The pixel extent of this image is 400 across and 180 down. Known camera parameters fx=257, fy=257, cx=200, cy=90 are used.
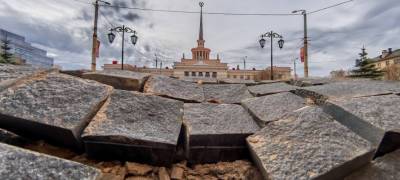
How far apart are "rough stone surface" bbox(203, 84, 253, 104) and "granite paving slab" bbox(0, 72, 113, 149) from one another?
3.11 feet

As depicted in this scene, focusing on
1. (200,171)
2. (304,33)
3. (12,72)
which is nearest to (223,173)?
(200,171)

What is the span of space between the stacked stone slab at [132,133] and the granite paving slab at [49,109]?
0.07 meters

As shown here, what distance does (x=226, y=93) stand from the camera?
231cm

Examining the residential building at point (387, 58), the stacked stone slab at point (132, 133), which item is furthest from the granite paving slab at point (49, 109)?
Answer: the residential building at point (387, 58)

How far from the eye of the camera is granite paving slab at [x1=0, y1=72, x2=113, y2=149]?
1.24 metres

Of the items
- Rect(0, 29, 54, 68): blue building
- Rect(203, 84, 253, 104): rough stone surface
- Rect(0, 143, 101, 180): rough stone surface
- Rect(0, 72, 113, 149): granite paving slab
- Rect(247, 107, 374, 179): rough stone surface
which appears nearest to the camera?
Rect(0, 143, 101, 180): rough stone surface

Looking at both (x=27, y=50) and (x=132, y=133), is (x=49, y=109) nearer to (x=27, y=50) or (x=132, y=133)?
(x=132, y=133)

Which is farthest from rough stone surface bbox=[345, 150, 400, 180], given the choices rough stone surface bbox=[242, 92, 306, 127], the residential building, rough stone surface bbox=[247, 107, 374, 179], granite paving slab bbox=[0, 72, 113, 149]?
the residential building

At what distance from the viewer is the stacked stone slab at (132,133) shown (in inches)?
49.7

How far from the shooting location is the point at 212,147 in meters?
1.44

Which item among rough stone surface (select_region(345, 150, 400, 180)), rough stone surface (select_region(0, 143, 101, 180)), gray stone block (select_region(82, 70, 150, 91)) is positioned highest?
gray stone block (select_region(82, 70, 150, 91))

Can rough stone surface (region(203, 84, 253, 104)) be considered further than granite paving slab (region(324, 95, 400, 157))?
Yes

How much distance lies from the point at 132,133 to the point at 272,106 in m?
0.98

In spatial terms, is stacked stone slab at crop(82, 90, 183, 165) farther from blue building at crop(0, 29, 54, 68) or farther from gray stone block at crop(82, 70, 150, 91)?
blue building at crop(0, 29, 54, 68)
